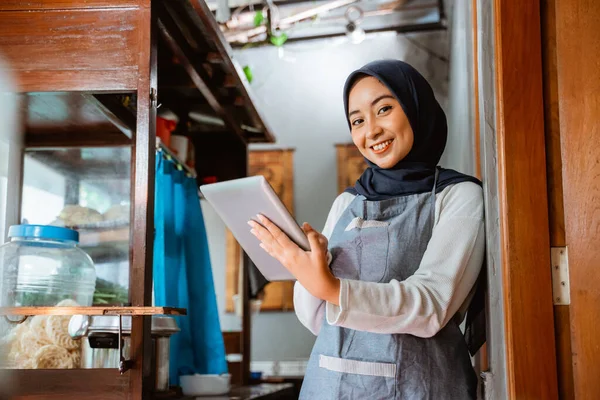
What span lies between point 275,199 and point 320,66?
5.40m

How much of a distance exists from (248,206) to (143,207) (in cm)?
60

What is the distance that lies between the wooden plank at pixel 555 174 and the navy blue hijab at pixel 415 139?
0.27 m

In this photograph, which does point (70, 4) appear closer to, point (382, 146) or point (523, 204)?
Answer: point (382, 146)

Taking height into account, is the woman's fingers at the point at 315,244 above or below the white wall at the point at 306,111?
below

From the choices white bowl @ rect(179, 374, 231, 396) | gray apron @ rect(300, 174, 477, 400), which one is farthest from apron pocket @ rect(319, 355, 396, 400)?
white bowl @ rect(179, 374, 231, 396)

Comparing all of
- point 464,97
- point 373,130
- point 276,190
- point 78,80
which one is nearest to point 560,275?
point 373,130

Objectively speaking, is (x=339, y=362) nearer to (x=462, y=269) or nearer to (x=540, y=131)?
(x=462, y=269)

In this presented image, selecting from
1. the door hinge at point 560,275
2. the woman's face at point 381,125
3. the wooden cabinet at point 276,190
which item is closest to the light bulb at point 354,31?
the wooden cabinet at point 276,190

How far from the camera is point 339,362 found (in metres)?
1.68

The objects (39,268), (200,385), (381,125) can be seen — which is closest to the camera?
(381,125)

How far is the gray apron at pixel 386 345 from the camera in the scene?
1.62 m

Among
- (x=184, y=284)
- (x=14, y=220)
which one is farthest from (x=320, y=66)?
(x=14, y=220)

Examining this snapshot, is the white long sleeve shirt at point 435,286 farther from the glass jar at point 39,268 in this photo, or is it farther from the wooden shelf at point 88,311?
the glass jar at point 39,268

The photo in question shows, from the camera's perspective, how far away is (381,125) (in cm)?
183
